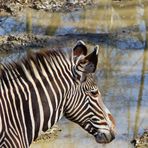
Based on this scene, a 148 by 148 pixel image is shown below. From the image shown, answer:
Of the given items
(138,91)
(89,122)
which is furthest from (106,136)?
(138,91)

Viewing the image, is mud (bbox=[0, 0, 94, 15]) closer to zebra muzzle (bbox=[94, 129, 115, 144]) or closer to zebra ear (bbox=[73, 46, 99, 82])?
zebra muzzle (bbox=[94, 129, 115, 144])

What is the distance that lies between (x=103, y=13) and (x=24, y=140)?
407 inches

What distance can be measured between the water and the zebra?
3.03 m

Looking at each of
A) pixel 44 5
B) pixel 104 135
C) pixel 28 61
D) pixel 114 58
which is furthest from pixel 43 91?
pixel 44 5

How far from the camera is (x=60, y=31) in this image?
12.2 metres

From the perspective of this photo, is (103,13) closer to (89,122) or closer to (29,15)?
(29,15)

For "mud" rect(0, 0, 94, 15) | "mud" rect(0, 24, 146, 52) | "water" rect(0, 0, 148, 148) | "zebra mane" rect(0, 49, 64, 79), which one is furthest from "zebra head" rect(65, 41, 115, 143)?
"mud" rect(0, 0, 94, 15)

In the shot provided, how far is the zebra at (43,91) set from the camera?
398 centimetres

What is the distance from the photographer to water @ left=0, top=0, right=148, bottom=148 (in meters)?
7.53

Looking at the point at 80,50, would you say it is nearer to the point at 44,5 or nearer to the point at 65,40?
the point at 65,40

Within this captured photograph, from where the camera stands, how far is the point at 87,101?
4203 millimetres

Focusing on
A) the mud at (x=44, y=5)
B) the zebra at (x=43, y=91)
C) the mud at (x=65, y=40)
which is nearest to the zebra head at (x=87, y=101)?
the zebra at (x=43, y=91)

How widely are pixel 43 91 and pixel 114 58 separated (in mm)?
6481

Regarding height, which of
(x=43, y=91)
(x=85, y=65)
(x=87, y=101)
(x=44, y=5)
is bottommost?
(x=44, y=5)
